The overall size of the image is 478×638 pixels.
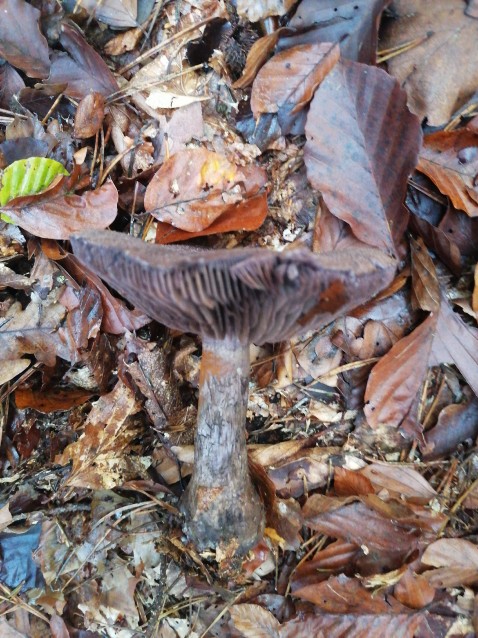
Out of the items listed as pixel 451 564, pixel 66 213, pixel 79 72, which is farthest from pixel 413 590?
pixel 79 72

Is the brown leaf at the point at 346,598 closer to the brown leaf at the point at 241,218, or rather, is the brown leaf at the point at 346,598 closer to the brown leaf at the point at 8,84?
the brown leaf at the point at 241,218

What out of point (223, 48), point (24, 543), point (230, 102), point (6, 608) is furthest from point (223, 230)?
point (6, 608)

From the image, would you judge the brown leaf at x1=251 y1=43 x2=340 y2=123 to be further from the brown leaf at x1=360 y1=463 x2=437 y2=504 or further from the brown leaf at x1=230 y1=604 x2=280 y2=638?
the brown leaf at x1=230 y1=604 x2=280 y2=638

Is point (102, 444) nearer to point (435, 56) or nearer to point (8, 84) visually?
point (8, 84)

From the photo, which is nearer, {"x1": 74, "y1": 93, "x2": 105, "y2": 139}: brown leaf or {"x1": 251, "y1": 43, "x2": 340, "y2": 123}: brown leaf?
{"x1": 251, "y1": 43, "x2": 340, "y2": 123}: brown leaf

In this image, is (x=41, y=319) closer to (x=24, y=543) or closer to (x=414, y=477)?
(x=24, y=543)

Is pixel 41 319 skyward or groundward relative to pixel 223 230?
groundward

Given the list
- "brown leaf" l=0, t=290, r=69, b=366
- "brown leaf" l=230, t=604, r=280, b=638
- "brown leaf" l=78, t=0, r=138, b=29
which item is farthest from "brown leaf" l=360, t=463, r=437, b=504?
"brown leaf" l=78, t=0, r=138, b=29
